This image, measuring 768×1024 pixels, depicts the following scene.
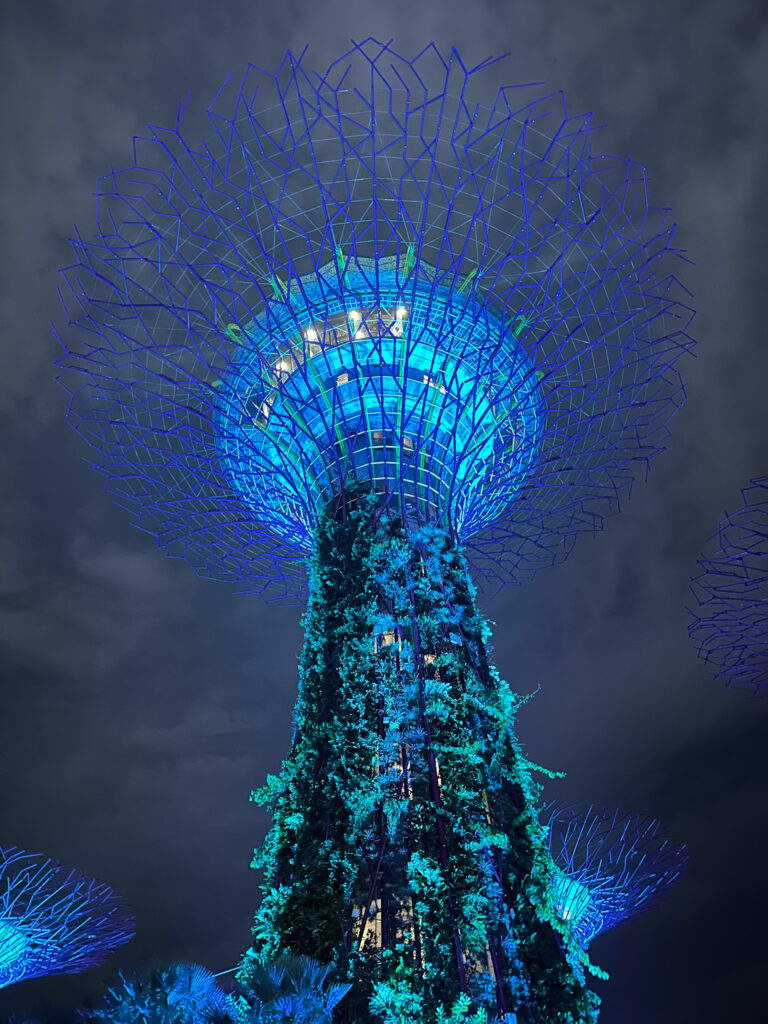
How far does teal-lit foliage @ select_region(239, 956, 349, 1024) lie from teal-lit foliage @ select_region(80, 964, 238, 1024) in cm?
61

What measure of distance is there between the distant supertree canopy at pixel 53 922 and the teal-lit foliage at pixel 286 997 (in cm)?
1681

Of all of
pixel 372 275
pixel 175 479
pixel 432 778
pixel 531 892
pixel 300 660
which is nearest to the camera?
pixel 531 892

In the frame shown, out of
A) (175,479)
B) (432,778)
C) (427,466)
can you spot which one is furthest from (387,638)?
(175,479)

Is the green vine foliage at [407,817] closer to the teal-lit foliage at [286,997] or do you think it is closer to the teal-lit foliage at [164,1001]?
the teal-lit foliage at [286,997]

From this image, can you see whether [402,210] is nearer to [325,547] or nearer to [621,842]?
[325,547]

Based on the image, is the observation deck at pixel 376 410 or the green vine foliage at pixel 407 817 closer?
the green vine foliage at pixel 407 817

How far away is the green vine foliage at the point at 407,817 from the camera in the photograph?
1522 cm

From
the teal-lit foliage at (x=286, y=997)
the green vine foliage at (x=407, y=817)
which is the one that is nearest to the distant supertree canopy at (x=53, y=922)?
the green vine foliage at (x=407, y=817)

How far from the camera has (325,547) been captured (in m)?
22.4

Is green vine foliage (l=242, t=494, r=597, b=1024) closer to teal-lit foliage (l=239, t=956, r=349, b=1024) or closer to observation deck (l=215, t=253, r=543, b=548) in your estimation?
observation deck (l=215, t=253, r=543, b=548)

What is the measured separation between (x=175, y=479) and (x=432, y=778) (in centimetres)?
1447

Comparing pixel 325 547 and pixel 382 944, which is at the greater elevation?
pixel 325 547

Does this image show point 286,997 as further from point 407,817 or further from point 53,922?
point 53,922

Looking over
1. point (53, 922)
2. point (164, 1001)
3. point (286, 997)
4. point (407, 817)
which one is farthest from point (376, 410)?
point (53, 922)
